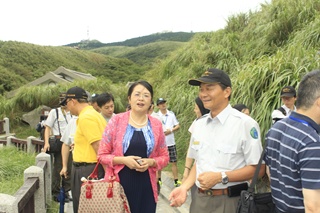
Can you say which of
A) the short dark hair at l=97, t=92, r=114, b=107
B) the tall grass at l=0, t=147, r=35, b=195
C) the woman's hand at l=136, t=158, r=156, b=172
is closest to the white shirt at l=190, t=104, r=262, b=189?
the woman's hand at l=136, t=158, r=156, b=172

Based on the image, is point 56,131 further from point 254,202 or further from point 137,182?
point 254,202

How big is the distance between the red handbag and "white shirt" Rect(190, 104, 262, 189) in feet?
2.78

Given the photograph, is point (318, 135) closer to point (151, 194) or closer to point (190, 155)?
point (190, 155)

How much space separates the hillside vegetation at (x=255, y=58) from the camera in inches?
243

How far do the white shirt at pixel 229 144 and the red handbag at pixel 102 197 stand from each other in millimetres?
849

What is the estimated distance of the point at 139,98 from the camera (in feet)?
10.3

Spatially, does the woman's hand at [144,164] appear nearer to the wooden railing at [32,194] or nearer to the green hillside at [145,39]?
the wooden railing at [32,194]

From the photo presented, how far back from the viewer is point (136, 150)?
3074 mm

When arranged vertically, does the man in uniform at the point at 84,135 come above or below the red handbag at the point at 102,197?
above

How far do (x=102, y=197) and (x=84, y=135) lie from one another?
0.79 meters

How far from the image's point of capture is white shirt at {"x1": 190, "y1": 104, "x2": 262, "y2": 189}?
2.34 meters

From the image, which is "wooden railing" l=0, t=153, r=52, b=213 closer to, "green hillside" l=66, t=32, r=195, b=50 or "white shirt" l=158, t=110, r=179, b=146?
"white shirt" l=158, t=110, r=179, b=146

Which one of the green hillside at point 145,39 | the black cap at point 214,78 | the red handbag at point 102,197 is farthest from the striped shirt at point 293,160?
the green hillside at point 145,39

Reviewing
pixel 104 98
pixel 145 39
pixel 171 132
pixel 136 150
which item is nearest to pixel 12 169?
pixel 104 98
